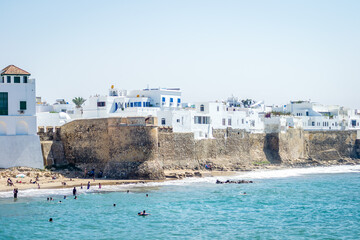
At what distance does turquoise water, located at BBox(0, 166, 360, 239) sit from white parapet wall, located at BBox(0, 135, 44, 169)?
6268mm

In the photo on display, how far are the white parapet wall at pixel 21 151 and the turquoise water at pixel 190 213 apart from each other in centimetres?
Answer: 627

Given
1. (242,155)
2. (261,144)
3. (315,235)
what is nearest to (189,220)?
(315,235)

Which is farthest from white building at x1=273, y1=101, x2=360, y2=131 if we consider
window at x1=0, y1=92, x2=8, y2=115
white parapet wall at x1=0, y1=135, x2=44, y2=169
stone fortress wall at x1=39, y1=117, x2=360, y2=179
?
window at x1=0, y1=92, x2=8, y2=115

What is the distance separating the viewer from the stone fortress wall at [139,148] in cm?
5034

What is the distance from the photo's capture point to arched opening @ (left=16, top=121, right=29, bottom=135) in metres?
49.5

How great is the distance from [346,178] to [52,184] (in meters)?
30.8

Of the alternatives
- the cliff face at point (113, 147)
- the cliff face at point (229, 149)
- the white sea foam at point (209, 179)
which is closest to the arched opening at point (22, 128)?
the cliff face at point (113, 147)

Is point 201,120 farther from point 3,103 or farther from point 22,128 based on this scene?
point 3,103

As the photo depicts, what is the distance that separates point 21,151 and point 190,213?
716 inches

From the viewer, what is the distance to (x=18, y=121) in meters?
49.3

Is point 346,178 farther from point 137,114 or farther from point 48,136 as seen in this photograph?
point 48,136

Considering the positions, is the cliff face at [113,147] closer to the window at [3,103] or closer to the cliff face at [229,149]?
the cliff face at [229,149]

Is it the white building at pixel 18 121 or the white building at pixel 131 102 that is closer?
the white building at pixel 18 121

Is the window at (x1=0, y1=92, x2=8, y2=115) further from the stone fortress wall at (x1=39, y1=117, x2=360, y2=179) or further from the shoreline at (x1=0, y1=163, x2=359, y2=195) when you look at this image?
the shoreline at (x1=0, y1=163, x2=359, y2=195)
